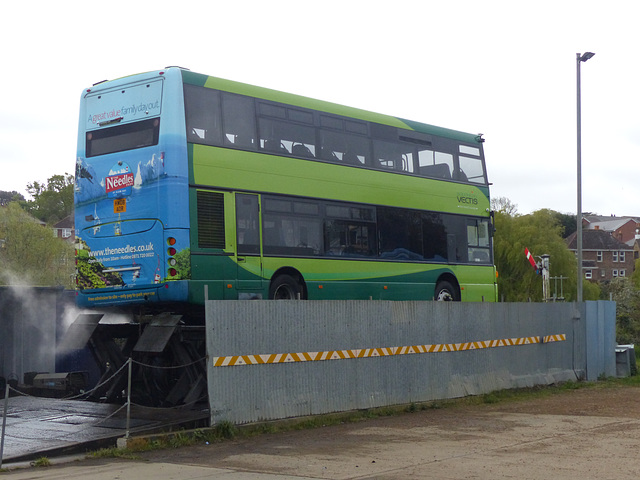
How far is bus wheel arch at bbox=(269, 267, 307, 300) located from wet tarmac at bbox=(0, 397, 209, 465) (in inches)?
143

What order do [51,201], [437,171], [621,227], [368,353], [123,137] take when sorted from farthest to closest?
[621,227] → [51,201] → [437,171] → [368,353] → [123,137]

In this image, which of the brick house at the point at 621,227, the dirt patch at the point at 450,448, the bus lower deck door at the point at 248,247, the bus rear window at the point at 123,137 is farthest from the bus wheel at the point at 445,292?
the brick house at the point at 621,227

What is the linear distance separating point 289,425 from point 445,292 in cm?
893

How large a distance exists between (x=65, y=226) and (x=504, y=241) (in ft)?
292

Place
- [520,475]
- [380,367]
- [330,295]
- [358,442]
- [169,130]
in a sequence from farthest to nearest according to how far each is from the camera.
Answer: [330,295] < [380,367] < [169,130] < [358,442] < [520,475]

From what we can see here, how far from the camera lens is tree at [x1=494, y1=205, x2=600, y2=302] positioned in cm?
6241

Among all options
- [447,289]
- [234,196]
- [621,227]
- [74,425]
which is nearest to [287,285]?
[234,196]

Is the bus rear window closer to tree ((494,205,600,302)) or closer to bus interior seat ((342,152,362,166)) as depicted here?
bus interior seat ((342,152,362,166))

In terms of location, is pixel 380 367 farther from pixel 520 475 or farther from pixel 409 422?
pixel 520 475

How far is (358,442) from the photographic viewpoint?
12922 mm

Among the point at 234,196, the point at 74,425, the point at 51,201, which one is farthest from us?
the point at 51,201

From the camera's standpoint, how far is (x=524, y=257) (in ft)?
207

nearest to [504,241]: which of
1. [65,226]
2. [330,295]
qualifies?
[330,295]

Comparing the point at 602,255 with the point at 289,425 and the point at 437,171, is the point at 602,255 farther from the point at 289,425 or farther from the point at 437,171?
the point at 289,425
